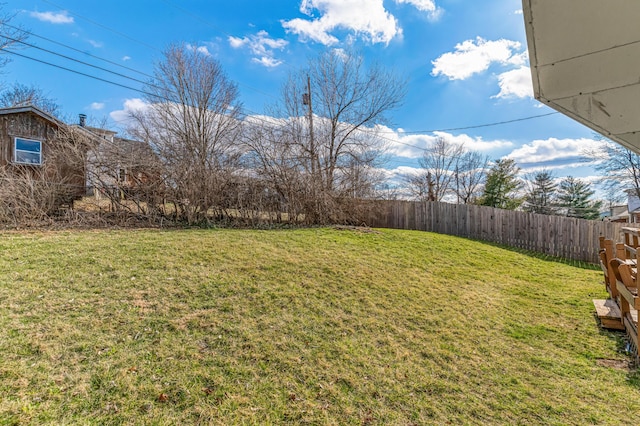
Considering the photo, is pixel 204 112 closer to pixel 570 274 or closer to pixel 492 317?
pixel 492 317

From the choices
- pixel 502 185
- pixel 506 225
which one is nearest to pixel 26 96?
pixel 506 225

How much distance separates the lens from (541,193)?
85.2 ft

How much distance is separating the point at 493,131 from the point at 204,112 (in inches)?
549

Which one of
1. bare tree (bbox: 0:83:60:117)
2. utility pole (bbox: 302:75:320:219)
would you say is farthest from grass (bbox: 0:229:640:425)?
bare tree (bbox: 0:83:60:117)

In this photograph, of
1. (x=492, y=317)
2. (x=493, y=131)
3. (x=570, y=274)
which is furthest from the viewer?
(x=493, y=131)

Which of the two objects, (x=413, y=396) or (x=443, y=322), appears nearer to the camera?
(x=413, y=396)

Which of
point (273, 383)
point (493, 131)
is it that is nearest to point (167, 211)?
point (273, 383)

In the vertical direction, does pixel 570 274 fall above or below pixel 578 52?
below

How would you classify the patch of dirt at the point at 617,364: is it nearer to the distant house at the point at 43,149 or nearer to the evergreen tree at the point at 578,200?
the distant house at the point at 43,149

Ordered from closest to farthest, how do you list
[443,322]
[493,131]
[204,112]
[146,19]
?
1. [443,322]
2. [146,19]
3. [204,112]
4. [493,131]

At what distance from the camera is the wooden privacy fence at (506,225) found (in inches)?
352

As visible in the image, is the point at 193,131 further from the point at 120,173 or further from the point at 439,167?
the point at 439,167

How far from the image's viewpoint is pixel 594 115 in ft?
4.54

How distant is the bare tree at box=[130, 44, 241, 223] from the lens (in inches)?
317
